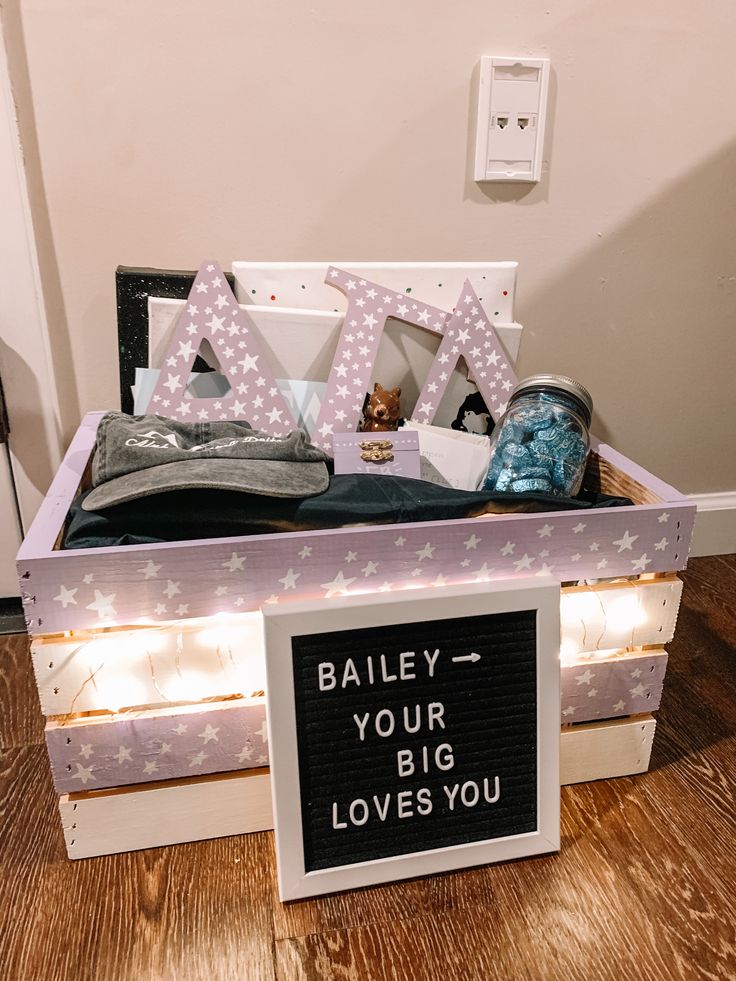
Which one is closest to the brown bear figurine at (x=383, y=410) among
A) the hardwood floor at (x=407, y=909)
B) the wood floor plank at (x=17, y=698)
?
the hardwood floor at (x=407, y=909)

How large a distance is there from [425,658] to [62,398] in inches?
33.8

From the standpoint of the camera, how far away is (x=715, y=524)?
1657 millimetres

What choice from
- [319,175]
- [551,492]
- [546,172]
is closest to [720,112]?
[546,172]

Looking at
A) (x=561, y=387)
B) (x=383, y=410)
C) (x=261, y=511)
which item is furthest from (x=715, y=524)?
(x=261, y=511)

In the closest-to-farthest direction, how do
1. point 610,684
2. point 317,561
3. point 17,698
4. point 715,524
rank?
point 317,561 → point 610,684 → point 17,698 → point 715,524

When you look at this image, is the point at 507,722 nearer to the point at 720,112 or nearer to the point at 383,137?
the point at 383,137

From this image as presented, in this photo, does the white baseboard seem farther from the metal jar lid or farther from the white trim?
the white trim

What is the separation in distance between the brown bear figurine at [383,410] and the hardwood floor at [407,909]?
0.58m

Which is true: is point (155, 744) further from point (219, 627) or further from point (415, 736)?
point (415, 736)

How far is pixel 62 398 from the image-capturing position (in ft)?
4.16

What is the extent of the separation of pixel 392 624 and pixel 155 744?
309 millimetres

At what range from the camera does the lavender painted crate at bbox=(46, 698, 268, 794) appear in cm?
79

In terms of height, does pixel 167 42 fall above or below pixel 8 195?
above

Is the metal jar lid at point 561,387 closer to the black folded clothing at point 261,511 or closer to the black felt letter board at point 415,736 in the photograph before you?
the black folded clothing at point 261,511
